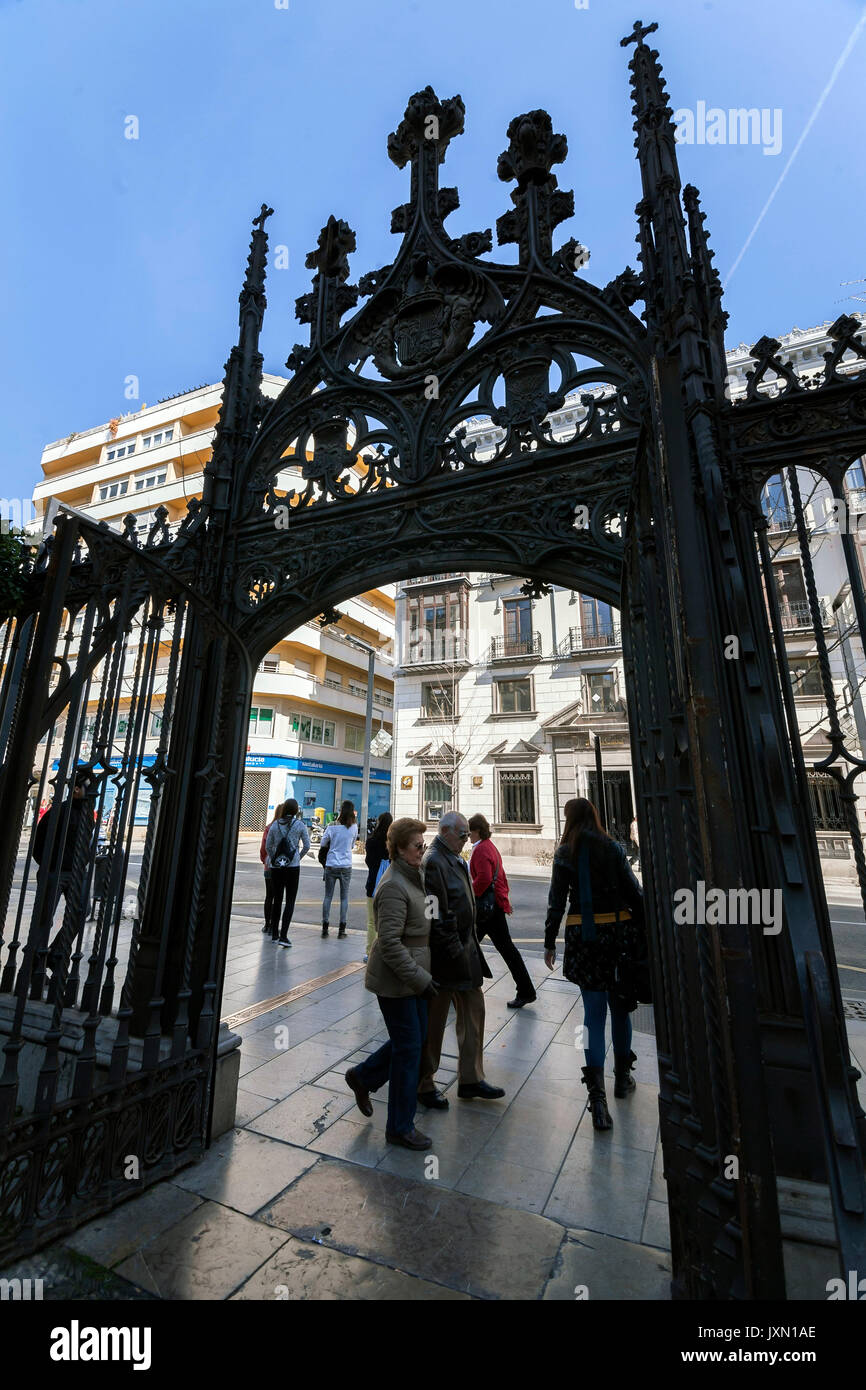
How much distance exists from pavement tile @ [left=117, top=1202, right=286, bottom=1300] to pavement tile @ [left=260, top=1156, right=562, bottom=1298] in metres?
0.14

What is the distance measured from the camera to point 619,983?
146 inches

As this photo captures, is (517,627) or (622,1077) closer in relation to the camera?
(622,1077)

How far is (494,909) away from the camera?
555 cm

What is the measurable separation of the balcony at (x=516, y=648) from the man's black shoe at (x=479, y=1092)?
20.0 meters

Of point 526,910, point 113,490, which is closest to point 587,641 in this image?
point 526,910

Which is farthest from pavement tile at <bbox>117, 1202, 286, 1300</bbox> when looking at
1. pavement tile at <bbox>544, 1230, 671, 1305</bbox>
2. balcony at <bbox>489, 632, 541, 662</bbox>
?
balcony at <bbox>489, 632, 541, 662</bbox>

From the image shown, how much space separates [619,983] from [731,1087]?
2400 millimetres

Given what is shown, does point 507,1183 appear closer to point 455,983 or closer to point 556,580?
point 455,983

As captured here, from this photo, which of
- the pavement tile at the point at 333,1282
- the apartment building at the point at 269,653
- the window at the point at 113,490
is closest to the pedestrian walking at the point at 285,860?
the pavement tile at the point at 333,1282

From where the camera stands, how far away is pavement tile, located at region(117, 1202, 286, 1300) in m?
2.22

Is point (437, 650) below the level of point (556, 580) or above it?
above

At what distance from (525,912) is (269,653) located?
790 inches
